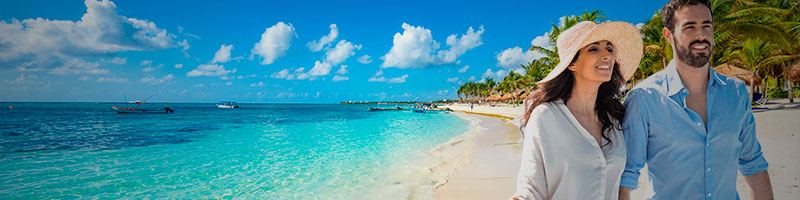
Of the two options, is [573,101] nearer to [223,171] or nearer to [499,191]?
[499,191]

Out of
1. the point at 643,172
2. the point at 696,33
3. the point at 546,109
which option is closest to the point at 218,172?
the point at 643,172

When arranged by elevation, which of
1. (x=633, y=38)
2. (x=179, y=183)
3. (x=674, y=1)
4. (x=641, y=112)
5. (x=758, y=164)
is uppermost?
(x=674, y=1)

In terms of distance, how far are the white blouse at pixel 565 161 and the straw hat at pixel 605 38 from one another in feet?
0.60

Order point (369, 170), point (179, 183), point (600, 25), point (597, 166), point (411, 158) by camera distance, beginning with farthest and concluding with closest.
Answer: point (411, 158) < point (369, 170) < point (179, 183) < point (600, 25) < point (597, 166)

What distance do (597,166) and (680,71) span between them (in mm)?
624

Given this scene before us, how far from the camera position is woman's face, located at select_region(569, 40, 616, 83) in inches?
50.5

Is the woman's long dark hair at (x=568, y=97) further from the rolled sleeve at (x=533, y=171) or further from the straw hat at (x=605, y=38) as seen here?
the rolled sleeve at (x=533, y=171)

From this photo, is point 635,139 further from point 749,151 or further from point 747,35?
point 747,35

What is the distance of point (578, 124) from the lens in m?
1.25

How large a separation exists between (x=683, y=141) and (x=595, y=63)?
45cm

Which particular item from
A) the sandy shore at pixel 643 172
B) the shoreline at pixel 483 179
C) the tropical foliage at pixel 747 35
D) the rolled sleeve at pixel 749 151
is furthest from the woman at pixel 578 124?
the tropical foliage at pixel 747 35

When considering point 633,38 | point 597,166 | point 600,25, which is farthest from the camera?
point 633,38

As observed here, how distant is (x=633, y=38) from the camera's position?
1464mm

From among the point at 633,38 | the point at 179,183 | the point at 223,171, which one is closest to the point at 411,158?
the point at 223,171
